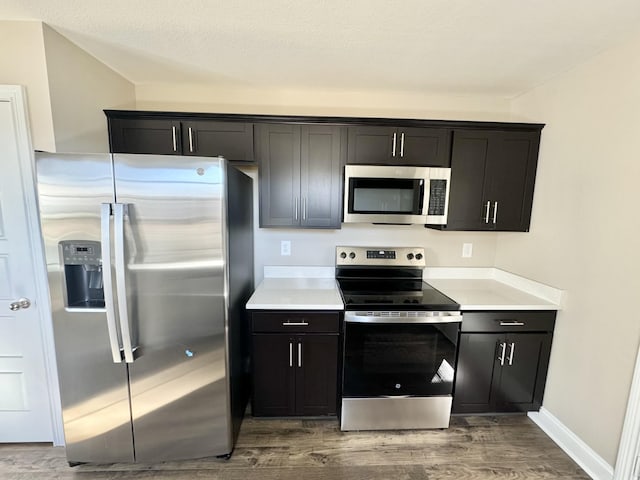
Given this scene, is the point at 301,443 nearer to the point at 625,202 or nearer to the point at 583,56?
the point at 625,202

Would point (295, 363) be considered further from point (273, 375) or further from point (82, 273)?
point (82, 273)

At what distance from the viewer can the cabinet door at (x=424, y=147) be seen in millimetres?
2166

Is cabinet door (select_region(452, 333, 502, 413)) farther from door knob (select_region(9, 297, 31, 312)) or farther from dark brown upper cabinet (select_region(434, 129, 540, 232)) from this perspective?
door knob (select_region(9, 297, 31, 312))

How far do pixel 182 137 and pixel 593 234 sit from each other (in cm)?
288

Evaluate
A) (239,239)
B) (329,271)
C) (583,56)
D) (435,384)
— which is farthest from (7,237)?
(583,56)

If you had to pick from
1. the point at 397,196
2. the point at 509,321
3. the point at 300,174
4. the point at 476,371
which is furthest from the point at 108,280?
the point at 509,321

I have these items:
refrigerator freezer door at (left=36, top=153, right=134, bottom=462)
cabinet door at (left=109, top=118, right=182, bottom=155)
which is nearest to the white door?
refrigerator freezer door at (left=36, top=153, right=134, bottom=462)

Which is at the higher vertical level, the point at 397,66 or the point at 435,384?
the point at 397,66

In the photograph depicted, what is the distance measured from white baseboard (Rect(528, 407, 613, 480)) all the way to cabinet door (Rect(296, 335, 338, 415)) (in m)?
1.57

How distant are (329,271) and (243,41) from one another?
184 cm

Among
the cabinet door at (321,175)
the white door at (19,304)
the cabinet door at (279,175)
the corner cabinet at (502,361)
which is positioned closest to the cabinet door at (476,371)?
the corner cabinet at (502,361)

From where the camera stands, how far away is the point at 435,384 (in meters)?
2.03

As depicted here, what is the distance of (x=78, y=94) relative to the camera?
1801mm

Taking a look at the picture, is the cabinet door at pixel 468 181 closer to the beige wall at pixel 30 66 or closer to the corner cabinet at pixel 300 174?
the corner cabinet at pixel 300 174
